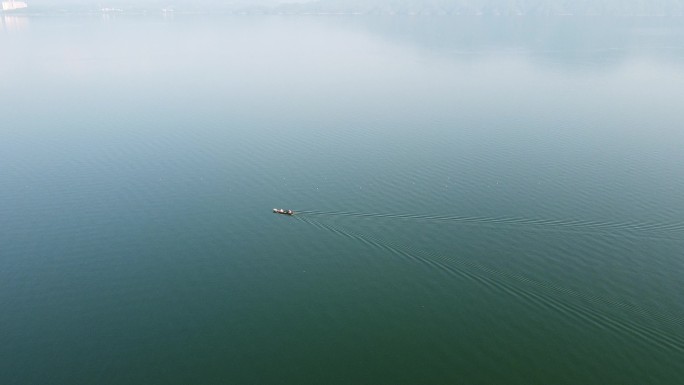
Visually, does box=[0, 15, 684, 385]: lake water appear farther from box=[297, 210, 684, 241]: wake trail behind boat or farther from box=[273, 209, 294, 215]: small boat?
box=[273, 209, 294, 215]: small boat

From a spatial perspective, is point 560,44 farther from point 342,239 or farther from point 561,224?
point 342,239

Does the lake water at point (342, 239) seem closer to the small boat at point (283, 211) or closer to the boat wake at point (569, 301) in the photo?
the boat wake at point (569, 301)

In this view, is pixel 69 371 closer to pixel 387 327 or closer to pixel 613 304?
pixel 387 327

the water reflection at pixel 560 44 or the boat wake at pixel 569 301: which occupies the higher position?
the water reflection at pixel 560 44

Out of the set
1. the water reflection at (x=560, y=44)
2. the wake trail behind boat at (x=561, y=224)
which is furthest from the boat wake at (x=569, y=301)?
the water reflection at (x=560, y=44)

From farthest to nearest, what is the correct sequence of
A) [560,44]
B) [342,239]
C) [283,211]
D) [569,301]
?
[560,44], [283,211], [342,239], [569,301]

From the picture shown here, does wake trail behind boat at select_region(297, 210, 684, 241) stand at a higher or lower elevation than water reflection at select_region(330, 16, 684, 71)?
lower

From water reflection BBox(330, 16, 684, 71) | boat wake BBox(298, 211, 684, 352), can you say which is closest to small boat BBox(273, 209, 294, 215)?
boat wake BBox(298, 211, 684, 352)

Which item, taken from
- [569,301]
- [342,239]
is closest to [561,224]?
[569,301]
